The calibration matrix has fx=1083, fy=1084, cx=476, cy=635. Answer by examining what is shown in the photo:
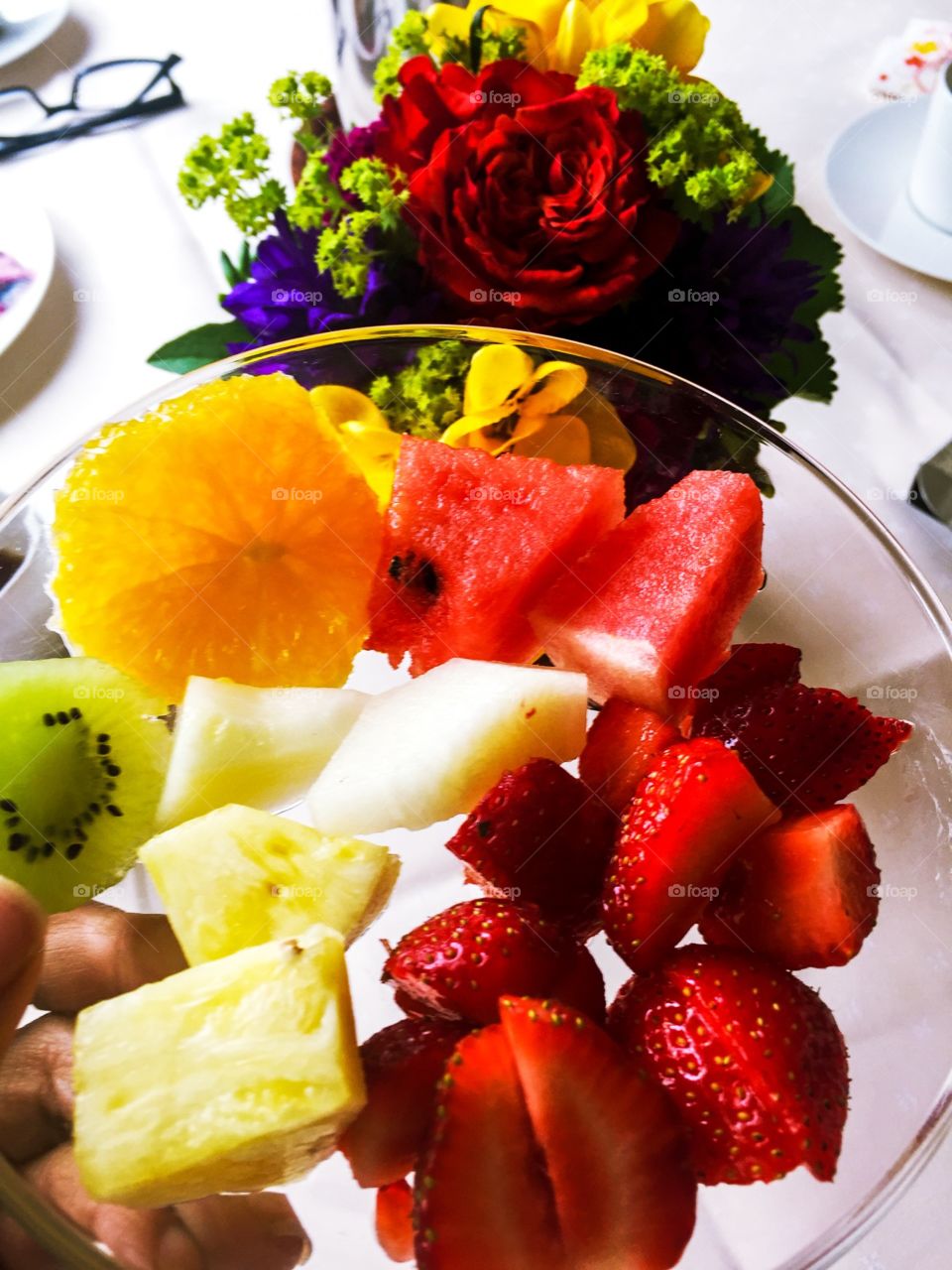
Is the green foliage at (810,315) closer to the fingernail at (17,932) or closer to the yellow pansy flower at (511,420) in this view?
the yellow pansy flower at (511,420)

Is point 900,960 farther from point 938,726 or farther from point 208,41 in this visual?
point 208,41

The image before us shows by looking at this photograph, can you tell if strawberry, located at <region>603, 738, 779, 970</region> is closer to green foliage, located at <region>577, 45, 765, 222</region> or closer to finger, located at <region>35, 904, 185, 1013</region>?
finger, located at <region>35, 904, 185, 1013</region>

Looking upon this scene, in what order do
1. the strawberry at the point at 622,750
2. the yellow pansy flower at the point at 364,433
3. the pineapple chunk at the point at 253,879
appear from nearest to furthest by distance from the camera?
the pineapple chunk at the point at 253,879 → the strawberry at the point at 622,750 → the yellow pansy flower at the point at 364,433

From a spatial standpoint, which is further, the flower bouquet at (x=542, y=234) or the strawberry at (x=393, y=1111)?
the flower bouquet at (x=542, y=234)

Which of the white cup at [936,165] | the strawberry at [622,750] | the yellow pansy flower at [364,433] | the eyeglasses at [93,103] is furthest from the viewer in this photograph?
the eyeglasses at [93,103]

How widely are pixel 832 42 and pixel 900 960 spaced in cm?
139

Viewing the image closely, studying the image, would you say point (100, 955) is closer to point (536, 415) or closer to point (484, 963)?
point (484, 963)

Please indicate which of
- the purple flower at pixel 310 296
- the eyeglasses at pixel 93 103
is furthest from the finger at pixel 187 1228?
the eyeglasses at pixel 93 103

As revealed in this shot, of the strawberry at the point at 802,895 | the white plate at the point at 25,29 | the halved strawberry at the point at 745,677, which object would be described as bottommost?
the strawberry at the point at 802,895

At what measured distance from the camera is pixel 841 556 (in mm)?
895

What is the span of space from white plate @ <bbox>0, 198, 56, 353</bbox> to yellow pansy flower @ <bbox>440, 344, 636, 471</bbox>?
0.69 meters

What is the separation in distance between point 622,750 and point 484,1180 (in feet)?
1.02

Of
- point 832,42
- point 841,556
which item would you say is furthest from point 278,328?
point 832,42

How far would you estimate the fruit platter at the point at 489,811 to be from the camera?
59 cm
